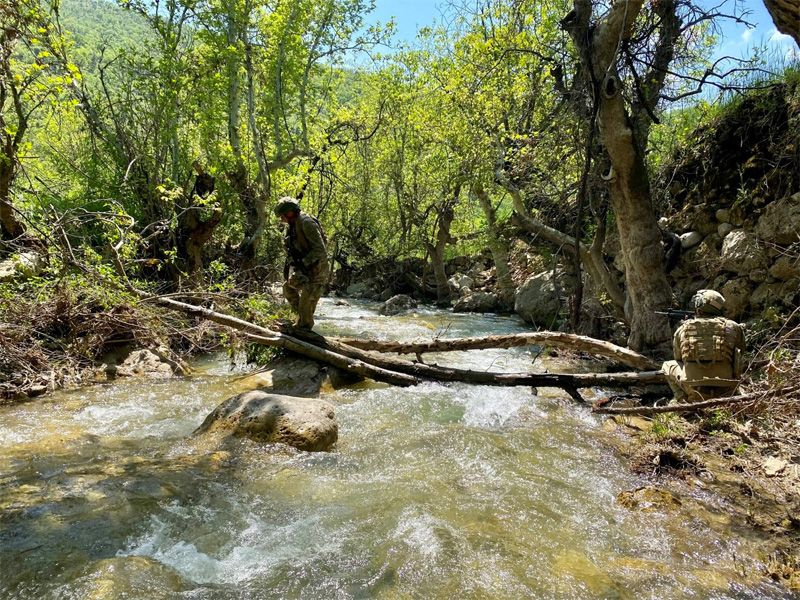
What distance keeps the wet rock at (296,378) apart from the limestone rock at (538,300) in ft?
25.8

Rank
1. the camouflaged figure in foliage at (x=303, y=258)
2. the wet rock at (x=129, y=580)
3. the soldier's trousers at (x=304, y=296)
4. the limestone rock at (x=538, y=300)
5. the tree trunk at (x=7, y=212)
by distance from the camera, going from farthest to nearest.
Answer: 1. the limestone rock at (x=538, y=300)
2. the tree trunk at (x=7, y=212)
3. the soldier's trousers at (x=304, y=296)
4. the camouflaged figure in foliage at (x=303, y=258)
5. the wet rock at (x=129, y=580)

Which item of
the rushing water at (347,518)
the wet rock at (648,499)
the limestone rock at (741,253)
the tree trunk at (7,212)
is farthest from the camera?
the tree trunk at (7,212)

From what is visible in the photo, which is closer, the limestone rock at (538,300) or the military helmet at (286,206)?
the military helmet at (286,206)

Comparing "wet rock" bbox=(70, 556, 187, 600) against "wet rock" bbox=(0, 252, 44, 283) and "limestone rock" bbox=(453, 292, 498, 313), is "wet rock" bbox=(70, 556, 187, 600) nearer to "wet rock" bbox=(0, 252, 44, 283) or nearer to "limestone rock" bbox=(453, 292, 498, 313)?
"wet rock" bbox=(0, 252, 44, 283)

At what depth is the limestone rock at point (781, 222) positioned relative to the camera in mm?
6891

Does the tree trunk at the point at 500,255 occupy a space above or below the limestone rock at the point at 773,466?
above

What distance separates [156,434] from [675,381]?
5567 millimetres

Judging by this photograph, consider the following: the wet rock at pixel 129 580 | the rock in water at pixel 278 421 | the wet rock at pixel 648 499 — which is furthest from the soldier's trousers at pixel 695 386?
the wet rock at pixel 129 580

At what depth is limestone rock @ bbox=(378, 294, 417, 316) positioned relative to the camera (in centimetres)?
1838

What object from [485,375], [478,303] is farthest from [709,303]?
[478,303]

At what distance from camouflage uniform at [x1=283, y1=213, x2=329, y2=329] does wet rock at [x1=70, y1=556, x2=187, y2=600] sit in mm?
4851

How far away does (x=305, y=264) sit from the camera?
7.38 meters

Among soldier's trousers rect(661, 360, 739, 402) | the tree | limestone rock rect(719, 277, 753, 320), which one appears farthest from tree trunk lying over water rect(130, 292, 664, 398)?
the tree

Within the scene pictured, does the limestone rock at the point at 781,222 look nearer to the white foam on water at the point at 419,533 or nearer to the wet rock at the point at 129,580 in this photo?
the white foam on water at the point at 419,533
